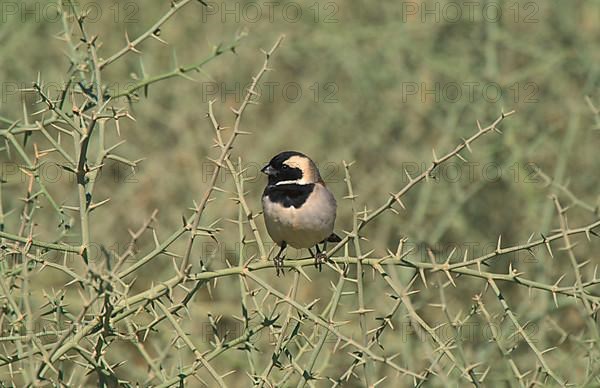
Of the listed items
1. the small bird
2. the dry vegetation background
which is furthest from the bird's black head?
the dry vegetation background

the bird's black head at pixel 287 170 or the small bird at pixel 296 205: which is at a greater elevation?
the bird's black head at pixel 287 170

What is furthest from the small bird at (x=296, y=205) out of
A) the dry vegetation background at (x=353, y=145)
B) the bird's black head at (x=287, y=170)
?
the dry vegetation background at (x=353, y=145)

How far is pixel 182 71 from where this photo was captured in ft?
10.6

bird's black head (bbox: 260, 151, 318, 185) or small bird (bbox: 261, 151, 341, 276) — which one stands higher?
bird's black head (bbox: 260, 151, 318, 185)

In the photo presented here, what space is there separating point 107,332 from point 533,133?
3595mm

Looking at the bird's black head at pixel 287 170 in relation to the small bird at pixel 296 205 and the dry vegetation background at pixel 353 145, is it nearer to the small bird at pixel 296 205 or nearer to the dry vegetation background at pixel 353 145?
the small bird at pixel 296 205

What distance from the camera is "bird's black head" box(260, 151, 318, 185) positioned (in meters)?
4.46

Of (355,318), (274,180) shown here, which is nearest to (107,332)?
(274,180)

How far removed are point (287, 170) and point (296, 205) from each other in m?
0.20

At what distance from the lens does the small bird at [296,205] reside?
4.27m

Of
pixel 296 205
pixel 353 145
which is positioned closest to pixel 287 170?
pixel 296 205

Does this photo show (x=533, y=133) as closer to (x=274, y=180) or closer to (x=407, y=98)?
(x=407, y=98)

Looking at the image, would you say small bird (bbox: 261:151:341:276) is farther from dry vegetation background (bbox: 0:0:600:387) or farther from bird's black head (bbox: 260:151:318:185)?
dry vegetation background (bbox: 0:0:600:387)

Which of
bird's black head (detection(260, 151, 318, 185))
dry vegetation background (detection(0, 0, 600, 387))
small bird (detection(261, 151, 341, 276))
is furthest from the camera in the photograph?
dry vegetation background (detection(0, 0, 600, 387))
